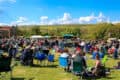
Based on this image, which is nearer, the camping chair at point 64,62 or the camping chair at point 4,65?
the camping chair at point 4,65

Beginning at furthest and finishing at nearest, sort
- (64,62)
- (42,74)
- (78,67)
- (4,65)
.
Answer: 1. (64,62)
2. (42,74)
3. (78,67)
4. (4,65)

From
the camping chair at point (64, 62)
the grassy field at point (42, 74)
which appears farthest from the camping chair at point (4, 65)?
the camping chair at point (64, 62)

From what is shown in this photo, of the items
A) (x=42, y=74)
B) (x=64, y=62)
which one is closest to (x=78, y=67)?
(x=42, y=74)

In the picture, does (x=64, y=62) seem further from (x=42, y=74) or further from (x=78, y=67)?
(x=78, y=67)

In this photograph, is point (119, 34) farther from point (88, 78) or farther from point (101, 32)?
point (88, 78)

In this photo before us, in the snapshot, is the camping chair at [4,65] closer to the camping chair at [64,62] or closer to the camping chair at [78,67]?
the camping chair at [78,67]

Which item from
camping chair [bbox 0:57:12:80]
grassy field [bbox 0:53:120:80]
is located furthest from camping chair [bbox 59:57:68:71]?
camping chair [bbox 0:57:12:80]

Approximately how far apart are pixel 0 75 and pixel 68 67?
4.46 m

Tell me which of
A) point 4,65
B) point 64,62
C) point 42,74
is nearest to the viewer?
point 4,65

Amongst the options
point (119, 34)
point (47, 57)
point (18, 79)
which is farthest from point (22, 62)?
point (119, 34)

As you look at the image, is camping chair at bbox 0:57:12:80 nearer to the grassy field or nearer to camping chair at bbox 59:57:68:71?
the grassy field

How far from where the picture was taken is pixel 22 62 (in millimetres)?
20078

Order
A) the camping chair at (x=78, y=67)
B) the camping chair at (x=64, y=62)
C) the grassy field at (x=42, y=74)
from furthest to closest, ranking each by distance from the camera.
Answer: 1. the camping chair at (x=64, y=62)
2. the grassy field at (x=42, y=74)
3. the camping chair at (x=78, y=67)

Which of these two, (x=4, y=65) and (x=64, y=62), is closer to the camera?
(x=4, y=65)
